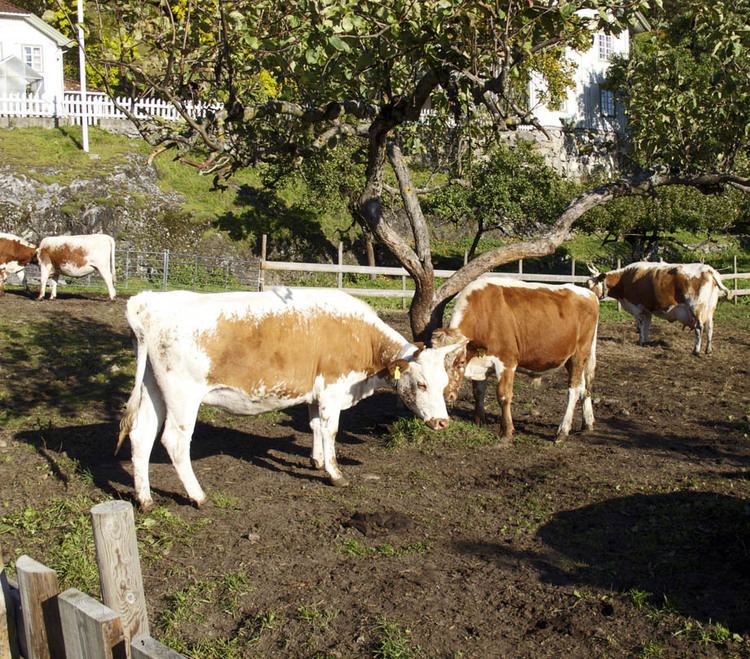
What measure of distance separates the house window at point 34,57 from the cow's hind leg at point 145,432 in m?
34.9

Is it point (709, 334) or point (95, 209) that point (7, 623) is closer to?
point (709, 334)

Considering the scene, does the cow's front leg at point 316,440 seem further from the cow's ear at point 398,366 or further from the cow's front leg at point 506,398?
the cow's front leg at point 506,398

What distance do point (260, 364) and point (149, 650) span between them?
15.2ft

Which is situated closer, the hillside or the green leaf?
the green leaf

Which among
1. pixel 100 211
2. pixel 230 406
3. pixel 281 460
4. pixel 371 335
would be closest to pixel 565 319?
pixel 371 335

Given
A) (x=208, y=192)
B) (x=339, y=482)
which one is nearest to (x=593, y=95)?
(x=208, y=192)

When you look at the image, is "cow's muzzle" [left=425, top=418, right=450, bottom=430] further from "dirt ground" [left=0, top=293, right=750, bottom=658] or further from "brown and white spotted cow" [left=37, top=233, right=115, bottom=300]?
"brown and white spotted cow" [left=37, top=233, right=115, bottom=300]

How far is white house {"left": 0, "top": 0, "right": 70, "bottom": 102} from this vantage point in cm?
3600

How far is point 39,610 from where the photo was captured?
3688mm

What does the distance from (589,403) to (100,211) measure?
62.4 ft

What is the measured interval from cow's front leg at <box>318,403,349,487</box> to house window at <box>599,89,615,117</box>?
40.5 m

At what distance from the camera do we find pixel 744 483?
788 cm

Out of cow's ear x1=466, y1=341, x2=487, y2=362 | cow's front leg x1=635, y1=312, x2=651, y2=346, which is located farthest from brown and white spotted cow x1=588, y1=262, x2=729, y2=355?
cow's ear x1=466, y1=341, x2=487, y2=362

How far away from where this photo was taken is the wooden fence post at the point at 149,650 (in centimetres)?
323
